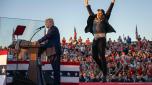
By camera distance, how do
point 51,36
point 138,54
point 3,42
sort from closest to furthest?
point 51,36 → point 3,42 → point 138,54

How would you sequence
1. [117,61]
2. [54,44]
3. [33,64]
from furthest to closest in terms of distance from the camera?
[117,61] → [54,44] → [33,64]

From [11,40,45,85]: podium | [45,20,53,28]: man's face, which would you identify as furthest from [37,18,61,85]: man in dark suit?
[11,40,45,85]: podium

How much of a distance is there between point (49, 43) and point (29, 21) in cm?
80

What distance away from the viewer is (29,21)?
879 cm

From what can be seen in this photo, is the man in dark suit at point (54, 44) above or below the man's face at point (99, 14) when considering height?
below

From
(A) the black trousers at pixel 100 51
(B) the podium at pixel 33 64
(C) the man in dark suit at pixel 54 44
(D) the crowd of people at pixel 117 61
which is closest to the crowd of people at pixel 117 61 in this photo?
(D) the crowd of people at pixel 117 61

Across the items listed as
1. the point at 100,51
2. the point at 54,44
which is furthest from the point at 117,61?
the point at 54,44

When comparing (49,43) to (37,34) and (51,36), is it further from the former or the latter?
(37,34)

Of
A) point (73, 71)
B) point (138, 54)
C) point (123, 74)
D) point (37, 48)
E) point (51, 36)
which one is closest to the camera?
point (37, 48)

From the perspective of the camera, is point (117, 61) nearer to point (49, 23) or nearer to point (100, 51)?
point (100, 51)

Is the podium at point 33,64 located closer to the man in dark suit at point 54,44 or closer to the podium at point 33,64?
the podium at point 33,64

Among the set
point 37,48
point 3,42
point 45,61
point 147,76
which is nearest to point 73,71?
point 45,61

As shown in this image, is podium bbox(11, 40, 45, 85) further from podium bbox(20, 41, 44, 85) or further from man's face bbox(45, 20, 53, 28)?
man's face bbox(45, 20, 53, 28)

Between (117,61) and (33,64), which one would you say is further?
(117,61)
